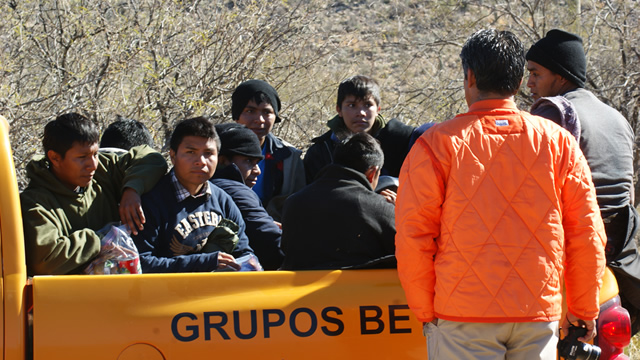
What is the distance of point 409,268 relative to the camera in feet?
8.20

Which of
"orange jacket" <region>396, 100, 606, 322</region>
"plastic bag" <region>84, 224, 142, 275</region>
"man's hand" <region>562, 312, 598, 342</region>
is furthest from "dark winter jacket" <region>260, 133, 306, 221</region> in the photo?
"man's hand" <region>562, 312, 598, 342</region>

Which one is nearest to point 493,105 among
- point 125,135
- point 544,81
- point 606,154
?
point 606,154

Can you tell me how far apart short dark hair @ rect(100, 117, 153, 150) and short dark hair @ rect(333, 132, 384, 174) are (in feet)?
5.39

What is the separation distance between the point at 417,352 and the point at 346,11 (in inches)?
653

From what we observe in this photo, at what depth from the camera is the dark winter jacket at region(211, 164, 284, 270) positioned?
379 cm

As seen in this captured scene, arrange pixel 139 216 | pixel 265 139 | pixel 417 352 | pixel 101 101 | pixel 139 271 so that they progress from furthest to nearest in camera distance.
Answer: pixel 101 101 → pixel 265 139 → pixel 139 216 → pixel 139 271 → pixel 417 352

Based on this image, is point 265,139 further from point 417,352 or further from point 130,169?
point 417,352

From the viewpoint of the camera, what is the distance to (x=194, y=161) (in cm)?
361

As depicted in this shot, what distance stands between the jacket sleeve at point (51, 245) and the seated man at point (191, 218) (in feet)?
0.90

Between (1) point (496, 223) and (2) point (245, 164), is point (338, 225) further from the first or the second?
(2) point (245, 164)

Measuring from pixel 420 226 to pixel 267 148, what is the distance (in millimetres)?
2547

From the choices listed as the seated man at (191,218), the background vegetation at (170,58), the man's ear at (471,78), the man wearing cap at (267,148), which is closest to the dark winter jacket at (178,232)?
the seated man at (191,218)

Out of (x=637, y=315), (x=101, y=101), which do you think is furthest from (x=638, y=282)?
(x=101, y=101)

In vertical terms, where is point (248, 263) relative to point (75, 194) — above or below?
below
